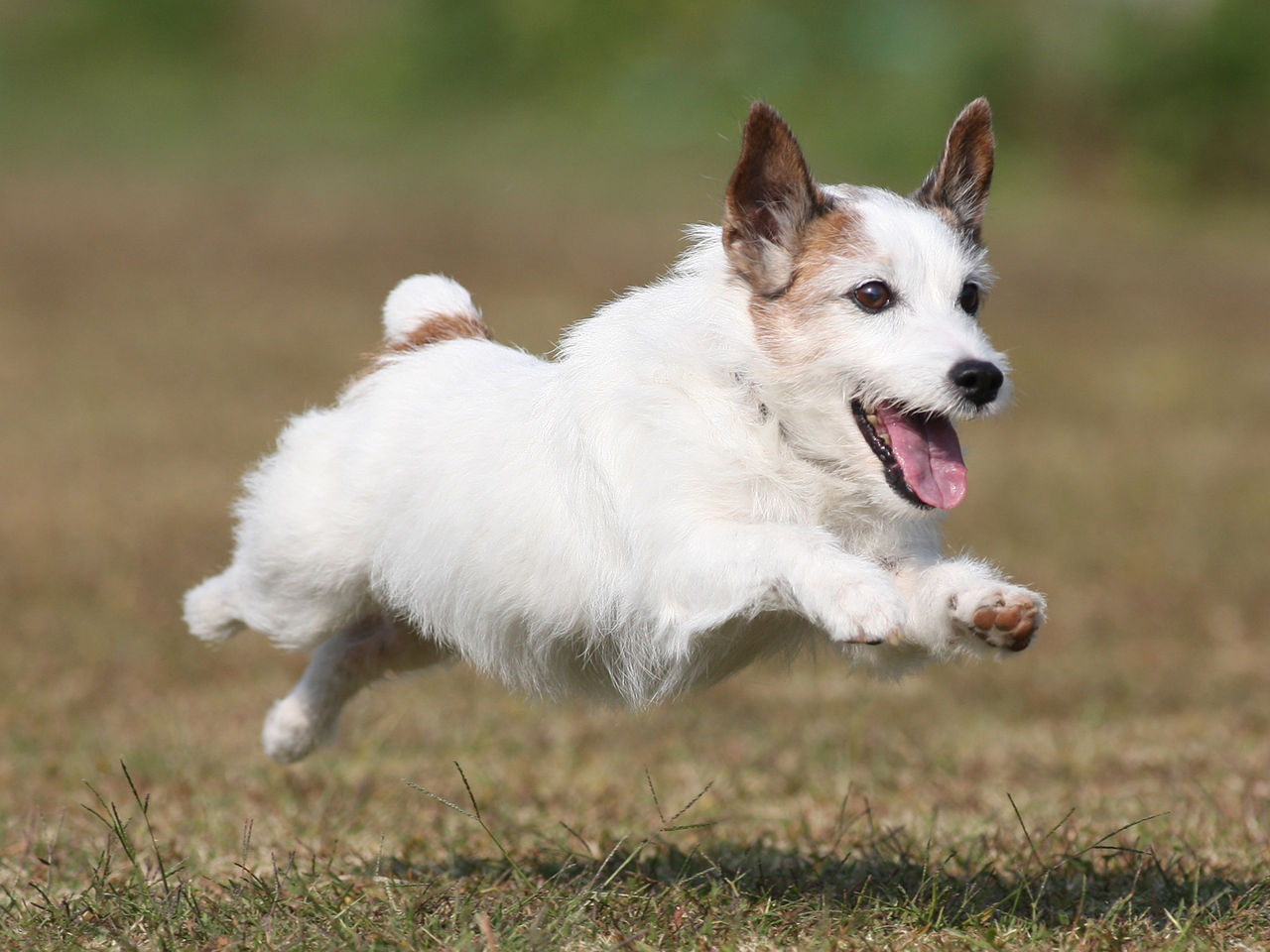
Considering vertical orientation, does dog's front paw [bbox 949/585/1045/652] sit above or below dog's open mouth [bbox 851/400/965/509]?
below

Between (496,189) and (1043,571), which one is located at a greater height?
Answer: (496,189)

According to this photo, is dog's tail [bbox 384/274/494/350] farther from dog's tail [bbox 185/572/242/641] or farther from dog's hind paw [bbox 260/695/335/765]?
dog's hind paw [bbox 260/695/335/765]

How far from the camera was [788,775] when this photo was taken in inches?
281

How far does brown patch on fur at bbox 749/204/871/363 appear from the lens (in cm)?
419

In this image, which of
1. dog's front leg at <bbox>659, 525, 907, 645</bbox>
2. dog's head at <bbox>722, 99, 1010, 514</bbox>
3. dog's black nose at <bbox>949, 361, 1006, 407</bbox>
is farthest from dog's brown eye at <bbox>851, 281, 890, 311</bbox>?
dog's front leg at <bbox>659, 525, 907, 645</bbox>

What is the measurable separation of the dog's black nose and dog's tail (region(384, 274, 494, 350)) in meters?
1.98

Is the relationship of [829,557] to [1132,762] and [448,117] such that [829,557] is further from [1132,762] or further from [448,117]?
[448,117]

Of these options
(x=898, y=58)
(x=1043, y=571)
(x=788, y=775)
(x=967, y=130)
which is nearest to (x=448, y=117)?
(x=898, y=58)

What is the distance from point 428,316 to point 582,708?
11.9 feet

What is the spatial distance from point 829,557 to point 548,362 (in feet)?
4.43

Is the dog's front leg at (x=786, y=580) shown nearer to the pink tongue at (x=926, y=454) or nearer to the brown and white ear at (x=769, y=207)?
the pink tongue at (x=926, y=454)

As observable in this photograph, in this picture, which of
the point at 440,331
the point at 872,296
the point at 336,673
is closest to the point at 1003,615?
the point at 872,296

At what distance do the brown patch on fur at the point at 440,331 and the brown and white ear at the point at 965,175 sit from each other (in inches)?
63.7

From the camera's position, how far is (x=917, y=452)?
4.12m
